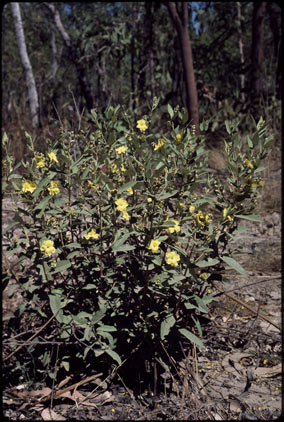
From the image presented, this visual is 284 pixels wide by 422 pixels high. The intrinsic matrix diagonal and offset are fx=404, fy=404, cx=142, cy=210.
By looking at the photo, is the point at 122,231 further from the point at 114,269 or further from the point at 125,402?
the point at 125,402

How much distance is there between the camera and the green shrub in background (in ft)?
4.83

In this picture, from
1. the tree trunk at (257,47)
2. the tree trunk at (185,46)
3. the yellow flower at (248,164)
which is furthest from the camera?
the tree trunk at (257,47)

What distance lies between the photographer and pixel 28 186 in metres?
1.43

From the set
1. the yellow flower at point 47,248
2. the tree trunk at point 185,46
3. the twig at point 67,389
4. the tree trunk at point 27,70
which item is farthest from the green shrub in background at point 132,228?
the tree trunk at point 27,70

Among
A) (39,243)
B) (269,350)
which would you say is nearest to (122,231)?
(39,243)

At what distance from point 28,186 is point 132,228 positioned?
41 cm

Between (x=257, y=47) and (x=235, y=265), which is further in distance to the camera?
(x=257, y=47)

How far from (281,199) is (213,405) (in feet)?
8.68

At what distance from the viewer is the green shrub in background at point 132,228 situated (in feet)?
4.83

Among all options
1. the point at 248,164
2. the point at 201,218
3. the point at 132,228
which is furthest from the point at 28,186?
the point at 248,164

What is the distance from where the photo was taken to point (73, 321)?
1629mm

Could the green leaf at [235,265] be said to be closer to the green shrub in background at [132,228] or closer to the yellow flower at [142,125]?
the green shrub in background at [132,228]

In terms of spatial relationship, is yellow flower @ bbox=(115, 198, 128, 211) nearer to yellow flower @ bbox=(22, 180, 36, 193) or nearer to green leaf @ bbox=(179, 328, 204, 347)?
yellow flower @ bbox=(22, 180, 36, 193)

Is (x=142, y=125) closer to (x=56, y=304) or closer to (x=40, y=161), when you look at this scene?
(x=40, y=161)
